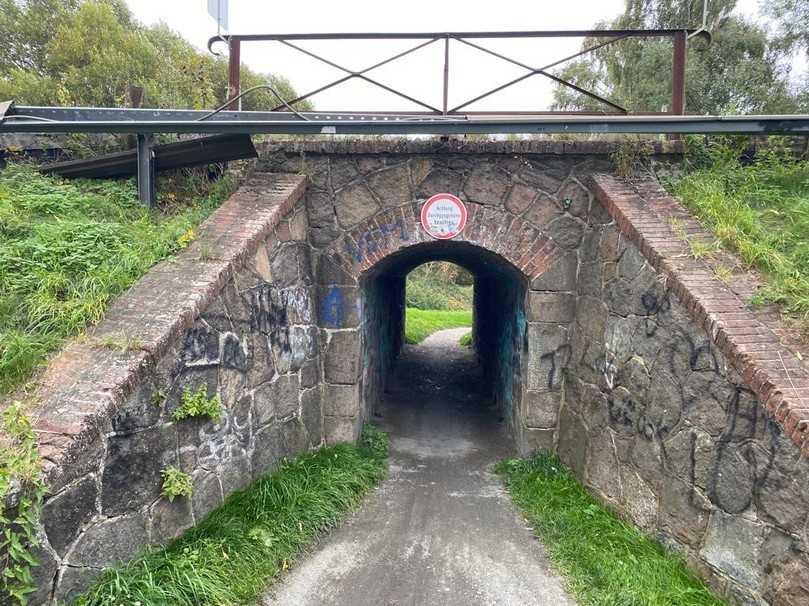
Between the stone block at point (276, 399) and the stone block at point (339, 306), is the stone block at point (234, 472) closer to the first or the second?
the stone block at point (276, 399)

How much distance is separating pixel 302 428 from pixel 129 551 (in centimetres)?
210

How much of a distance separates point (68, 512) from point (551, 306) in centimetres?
414

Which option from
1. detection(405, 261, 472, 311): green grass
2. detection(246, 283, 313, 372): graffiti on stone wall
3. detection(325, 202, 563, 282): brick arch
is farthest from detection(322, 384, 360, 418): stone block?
detection(405, 261, 472, 311): green grass

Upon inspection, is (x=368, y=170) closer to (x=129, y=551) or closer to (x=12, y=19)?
(x=129, y=551)

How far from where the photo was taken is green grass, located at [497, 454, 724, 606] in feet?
10.4

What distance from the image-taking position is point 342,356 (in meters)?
5.27

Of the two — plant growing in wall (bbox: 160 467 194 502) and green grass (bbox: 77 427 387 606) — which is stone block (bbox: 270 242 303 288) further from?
plant growing in wall (bbox: 160 467 194 502)

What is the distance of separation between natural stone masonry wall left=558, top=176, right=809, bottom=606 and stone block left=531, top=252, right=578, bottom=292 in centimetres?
8

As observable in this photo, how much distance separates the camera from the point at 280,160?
5098mm

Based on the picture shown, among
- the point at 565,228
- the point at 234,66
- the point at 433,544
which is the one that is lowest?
the point at 433,544

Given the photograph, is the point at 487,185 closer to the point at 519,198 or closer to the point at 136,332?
the point at 519,198

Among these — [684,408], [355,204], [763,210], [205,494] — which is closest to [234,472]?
[205,494]

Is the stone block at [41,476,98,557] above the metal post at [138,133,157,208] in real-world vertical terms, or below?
below

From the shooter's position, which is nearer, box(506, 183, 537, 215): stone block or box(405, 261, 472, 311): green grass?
box(506, 183, 537, 215): stone block
